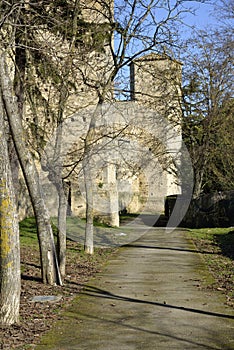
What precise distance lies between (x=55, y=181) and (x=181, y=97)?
13294mm

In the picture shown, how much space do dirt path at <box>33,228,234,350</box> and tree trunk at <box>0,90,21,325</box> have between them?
2.14 feet

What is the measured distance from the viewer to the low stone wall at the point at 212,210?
2156 centimetres

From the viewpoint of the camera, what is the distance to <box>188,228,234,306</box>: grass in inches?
362

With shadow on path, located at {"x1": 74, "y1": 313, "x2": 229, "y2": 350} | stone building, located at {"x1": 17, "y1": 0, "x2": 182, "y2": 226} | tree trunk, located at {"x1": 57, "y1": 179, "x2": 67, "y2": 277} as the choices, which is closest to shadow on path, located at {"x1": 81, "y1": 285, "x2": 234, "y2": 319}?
shadow on path, located at {"x1": 74, "y1": 313, "x2": 229, "y2": 350}

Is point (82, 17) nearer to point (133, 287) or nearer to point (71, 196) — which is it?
point (133, 287)

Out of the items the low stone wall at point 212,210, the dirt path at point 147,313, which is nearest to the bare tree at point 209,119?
the low stone wall at point 212,210

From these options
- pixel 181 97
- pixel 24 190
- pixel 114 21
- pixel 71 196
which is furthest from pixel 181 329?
pixel 181 97

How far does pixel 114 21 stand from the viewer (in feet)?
43.8

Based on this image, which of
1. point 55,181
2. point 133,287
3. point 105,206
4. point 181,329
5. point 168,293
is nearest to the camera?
point 181,329

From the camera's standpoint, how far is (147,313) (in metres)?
7.10

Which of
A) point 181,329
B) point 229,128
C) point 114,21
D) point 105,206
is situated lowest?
point 181,329

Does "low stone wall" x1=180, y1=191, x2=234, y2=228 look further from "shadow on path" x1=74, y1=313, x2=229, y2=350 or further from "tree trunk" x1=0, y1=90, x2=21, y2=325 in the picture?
"tree trunk" x1=0, y1=90, x2=21, y2=325

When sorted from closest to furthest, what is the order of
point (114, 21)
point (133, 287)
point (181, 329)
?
point (181, 329)
point (133, 287)
point (114, 21)

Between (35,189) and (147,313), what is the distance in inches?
128
